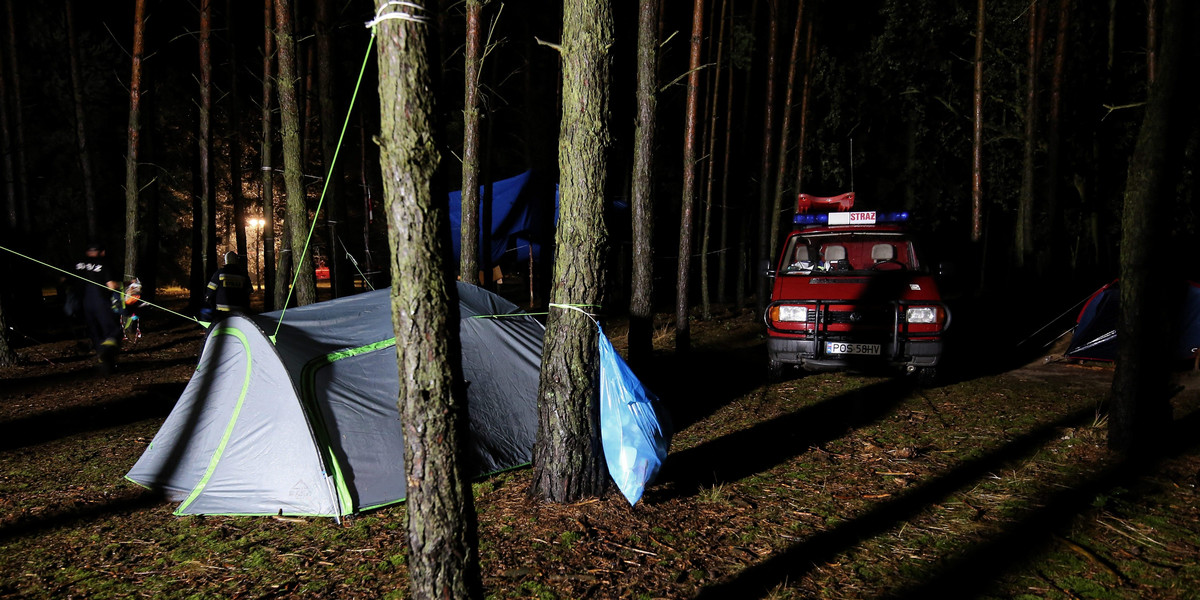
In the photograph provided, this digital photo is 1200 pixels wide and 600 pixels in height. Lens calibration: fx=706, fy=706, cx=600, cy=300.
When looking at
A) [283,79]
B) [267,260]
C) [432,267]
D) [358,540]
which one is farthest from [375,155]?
[432,267]

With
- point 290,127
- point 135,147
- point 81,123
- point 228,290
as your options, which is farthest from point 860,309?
point 81,123

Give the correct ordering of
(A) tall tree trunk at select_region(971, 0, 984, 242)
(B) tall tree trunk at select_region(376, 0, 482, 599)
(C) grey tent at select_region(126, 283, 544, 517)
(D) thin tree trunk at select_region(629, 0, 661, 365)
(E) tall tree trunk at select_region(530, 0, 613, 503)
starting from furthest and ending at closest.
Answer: (A) tall tree trunk at select_region(971, 0, 984, 242), (D) thin tree trunk at select_region(629, 0, 661, 365), (C) grey tent at select_region(126, 283, 544, 517), (E) tall tree trunk at select_region(530, 0, 613, 503), (B) tall tree trunk at select_region(376, 0, 482, 599)

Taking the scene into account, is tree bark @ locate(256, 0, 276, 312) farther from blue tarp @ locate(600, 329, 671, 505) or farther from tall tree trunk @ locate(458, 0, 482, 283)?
blue tarp @ locate(600, 329, 671, 505)

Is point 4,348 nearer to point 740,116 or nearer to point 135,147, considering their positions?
point 135,147

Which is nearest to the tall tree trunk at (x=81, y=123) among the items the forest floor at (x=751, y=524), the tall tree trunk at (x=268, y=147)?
the tall tree trunk at (x=268, y=147)

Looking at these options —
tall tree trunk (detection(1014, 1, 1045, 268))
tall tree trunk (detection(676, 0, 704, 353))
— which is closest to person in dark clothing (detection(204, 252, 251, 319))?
tall tree trunk (detection(676, 0, 704, 353))

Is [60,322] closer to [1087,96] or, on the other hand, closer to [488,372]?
[488,372]

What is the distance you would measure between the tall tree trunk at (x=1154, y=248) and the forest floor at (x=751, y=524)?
1.72ft

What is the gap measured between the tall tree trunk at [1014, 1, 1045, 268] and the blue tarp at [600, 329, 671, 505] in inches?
547

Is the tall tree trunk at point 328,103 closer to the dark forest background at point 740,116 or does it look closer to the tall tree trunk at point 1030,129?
the dark forest background at point 740,116

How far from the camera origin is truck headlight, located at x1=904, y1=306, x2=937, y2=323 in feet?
26.0

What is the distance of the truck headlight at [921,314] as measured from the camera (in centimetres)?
791

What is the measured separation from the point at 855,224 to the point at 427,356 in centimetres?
729

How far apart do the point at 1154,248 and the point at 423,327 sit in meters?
5.69
